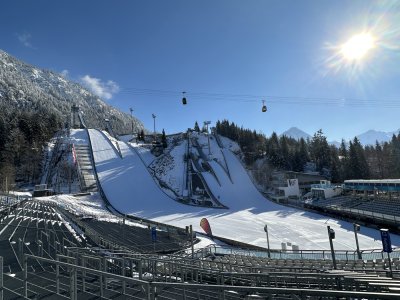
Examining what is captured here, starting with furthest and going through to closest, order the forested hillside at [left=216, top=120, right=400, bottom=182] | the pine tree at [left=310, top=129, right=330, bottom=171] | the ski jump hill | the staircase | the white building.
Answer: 1. the pine tree at [left=310, top=129, right=330, bottom=171]
2. the forested hillside at [left=216, top=120, right=400, bottom=182]
3. the staircase
4. the white building
5. the ski jump hill

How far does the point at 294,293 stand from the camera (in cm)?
345

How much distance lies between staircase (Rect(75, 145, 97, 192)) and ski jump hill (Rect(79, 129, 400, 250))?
151 centimetres

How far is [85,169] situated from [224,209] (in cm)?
3066

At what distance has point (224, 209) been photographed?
53.6 meters

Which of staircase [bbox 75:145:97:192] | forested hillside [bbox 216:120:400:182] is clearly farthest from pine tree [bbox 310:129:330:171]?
staircase [bbox 75:145:97:192]

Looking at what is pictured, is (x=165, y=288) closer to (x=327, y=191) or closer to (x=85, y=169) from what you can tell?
(x=327, y=191)

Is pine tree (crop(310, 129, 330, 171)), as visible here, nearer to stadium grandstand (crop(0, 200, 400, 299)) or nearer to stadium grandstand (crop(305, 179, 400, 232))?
stadium grandstand (crop(305, 179, 400, 232))

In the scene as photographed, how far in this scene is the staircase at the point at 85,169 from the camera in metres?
59.9

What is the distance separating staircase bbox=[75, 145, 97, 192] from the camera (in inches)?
2358

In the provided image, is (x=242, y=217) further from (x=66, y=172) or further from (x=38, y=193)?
(x=66, y=172)

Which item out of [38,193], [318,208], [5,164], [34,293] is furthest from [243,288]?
[5,164]

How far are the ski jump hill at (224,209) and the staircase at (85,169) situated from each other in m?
1.51

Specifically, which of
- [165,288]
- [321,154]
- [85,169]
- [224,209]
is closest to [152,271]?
[165,288]

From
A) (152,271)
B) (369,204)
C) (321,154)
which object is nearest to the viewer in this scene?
(152,271)
